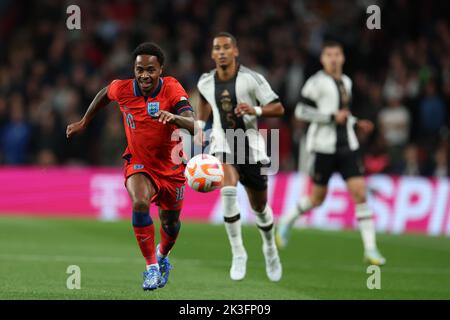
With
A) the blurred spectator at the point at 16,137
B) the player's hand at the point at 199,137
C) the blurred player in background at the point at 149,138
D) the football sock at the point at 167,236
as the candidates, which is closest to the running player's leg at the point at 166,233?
the football sock at the point at 167,236

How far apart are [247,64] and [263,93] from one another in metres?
9.65

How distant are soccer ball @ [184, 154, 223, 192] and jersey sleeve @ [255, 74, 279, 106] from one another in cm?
147

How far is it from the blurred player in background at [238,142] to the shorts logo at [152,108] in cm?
150

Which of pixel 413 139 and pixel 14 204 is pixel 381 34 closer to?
pixel 413 139

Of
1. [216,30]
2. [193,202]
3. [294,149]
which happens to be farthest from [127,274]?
[216,30]

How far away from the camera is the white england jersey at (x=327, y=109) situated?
12.0 meters

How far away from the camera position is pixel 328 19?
20.2m

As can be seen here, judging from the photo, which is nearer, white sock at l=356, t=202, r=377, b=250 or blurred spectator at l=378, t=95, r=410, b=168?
white sock at l=356, t=202, r=377, b=250

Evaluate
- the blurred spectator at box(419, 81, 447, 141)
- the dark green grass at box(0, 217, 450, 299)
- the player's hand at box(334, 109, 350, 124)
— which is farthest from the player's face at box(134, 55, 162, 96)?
the blurred spectator at box(419, 81, 447, 141)

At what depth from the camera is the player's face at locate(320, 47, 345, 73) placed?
11.9 metres

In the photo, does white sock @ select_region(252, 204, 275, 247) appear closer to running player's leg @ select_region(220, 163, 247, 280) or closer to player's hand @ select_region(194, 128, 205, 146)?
running player's leg @ select_region(220, 163, 247, 280)

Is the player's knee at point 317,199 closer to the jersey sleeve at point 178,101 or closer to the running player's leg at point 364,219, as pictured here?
the running player's leg at point 364,219

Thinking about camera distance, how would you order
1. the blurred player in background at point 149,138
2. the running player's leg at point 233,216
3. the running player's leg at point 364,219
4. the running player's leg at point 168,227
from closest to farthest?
1. the blurred player in background at point 149,138
2. the running player's leg at point 168,227
3. the running player's leg at point 233,216
4. the running player's leg at point 364,219

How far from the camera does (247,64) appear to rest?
19250 millimetres
